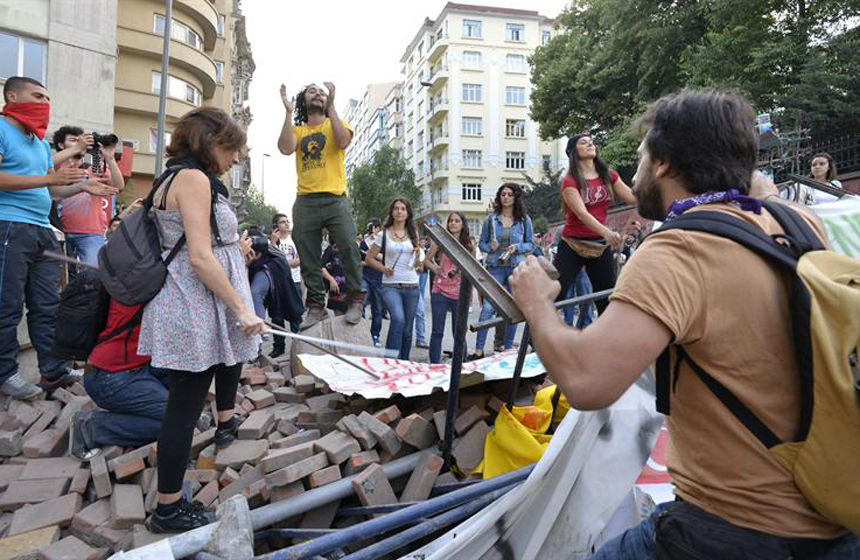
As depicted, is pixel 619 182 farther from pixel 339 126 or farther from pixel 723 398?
pixel 723 398

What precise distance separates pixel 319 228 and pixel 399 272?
1116 millimetres

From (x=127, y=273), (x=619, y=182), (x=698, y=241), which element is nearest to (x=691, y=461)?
(x=698, y=241)

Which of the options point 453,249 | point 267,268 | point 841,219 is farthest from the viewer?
point 267,268

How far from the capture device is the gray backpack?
252 centimetres

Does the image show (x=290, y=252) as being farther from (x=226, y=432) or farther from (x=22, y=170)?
(x=226, y=432)

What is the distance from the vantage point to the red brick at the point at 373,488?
269 cm

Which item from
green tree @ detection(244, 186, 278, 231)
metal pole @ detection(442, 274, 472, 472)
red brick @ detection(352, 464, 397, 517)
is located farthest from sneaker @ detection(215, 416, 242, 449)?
green tree @ detection(244, 186, 278, 231)

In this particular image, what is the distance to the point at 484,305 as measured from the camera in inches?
237

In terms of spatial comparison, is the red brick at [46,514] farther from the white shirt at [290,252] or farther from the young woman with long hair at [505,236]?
the white shirt at [290,252]

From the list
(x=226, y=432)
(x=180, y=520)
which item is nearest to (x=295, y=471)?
(x=180, y=520)

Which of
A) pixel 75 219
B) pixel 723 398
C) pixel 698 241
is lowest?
pixel 723 398

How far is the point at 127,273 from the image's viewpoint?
8.37 ft

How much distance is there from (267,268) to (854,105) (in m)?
15.5

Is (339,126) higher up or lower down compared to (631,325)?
higher up
